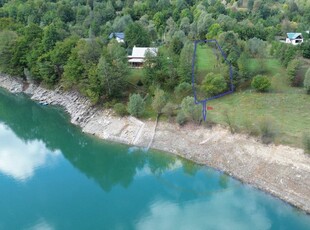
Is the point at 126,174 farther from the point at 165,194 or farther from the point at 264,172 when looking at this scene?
the point at 264,172

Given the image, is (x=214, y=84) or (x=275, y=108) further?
(x=214, y=84)

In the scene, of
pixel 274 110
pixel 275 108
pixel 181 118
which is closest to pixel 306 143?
pixel 274 110

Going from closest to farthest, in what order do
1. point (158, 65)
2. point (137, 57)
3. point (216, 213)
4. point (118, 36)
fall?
point (216, 213)
point (158, 65)
point (137, 57)
point (118, 36)

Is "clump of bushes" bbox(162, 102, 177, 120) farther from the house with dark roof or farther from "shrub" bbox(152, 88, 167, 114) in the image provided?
the house with dark roof

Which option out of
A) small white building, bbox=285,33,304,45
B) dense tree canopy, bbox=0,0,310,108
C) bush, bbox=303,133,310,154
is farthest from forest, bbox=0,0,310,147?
bush, bbox=303,133,310,154

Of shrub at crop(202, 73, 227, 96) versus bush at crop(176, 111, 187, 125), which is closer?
bush at crop(176, 111, 187, 125)

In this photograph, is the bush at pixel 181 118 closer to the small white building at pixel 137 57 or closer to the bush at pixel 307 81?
the bush at pixel 307 81

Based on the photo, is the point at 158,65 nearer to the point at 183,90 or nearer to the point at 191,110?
the point at 183,90
